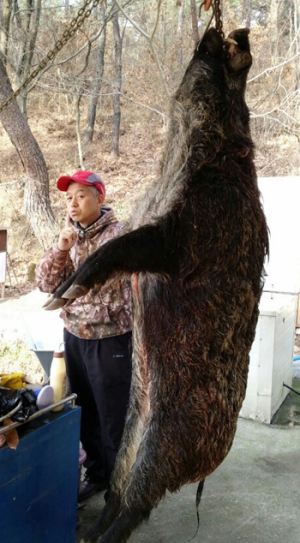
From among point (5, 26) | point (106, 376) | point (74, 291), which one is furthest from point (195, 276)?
point (5, 26)

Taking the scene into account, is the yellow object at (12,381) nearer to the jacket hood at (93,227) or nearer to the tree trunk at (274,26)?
the jacket hood at (93,227)

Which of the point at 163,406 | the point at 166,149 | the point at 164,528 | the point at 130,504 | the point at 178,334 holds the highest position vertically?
the point at 166,149

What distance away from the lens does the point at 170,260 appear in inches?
73.3

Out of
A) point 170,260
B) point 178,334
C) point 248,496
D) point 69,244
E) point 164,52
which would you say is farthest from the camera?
point 164,52

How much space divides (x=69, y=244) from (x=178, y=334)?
100 centimetres

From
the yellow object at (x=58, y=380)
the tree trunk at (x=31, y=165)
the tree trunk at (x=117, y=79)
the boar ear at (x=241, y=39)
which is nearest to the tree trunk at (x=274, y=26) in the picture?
the tree trunk at (x=117, y=79)

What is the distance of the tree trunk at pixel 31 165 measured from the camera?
28.2ft

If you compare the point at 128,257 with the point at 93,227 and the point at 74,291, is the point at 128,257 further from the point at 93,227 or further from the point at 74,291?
the point at 93,227

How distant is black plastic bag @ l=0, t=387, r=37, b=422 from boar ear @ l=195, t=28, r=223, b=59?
1530mm

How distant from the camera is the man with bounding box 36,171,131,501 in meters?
2.93

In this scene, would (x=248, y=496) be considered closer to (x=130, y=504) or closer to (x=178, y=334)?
(x=130, y=504)

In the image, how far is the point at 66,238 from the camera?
2707mm

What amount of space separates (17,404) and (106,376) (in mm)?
910

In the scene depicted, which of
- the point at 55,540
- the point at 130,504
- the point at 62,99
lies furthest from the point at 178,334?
the point at 62,99
